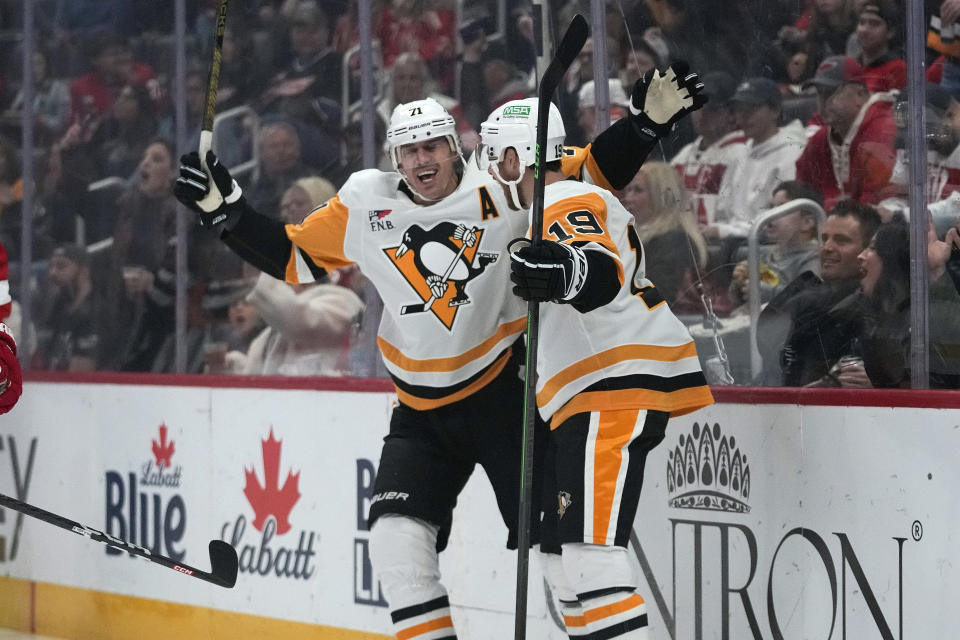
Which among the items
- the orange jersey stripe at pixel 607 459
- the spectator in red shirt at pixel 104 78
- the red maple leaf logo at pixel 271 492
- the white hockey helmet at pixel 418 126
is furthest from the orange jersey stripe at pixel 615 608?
the spectator in red shirt at pixel 104 78

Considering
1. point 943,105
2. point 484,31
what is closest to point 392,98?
→ point 484,31

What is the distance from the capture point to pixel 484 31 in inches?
161

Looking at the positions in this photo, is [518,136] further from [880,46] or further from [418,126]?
[880,46]

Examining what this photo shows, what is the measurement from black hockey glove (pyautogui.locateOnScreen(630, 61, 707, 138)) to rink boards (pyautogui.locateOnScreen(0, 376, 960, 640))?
72 cm

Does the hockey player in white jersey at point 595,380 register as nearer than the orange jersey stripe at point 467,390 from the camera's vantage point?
Yes

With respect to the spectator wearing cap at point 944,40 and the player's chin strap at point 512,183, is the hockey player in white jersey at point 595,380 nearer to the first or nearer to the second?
the player's chin strap at point 512,183

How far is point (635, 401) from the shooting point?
298 cm

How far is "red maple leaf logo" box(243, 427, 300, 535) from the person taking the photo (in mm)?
4539

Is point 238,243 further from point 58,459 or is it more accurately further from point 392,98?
point 58,459

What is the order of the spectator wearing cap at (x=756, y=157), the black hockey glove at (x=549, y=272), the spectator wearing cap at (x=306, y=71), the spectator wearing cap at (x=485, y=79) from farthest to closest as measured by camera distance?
the spectator wearing cap at (x=306, y=71) → the spectator wearing cap at (x=485, y=79) → the spectator wearing cap at (x=756, y=157) → the black hockey glove at (x=549, y=272)

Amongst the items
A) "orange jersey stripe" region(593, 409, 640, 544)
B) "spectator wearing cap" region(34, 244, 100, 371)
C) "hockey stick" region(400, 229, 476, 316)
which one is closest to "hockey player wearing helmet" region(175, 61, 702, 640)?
"hockey stick" region(400, 229, 476, 316)

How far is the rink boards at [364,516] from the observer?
3100mm

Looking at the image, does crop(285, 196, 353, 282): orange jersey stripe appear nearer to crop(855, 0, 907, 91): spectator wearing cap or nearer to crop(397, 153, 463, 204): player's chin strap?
crop(397, 153, 463, 204): player's chin strap

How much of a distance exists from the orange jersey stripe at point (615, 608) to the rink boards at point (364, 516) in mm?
561
